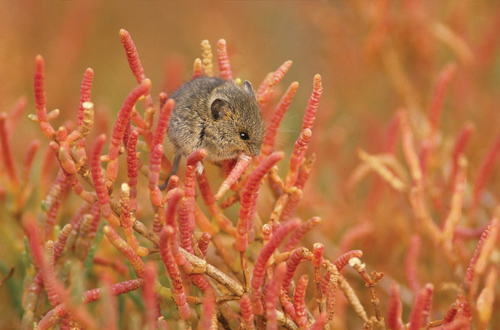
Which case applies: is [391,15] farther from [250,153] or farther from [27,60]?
[27,60]

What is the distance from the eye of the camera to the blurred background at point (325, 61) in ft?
6.95

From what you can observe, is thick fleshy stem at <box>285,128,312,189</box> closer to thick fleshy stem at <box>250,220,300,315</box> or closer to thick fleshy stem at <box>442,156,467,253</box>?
thick fleshy stem at <box>250,220,300,315</box>

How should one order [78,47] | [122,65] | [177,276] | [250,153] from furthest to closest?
[122,65], [78,47], [250,153], [177,276]

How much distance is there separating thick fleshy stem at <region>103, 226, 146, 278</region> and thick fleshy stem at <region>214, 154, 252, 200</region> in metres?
0.22

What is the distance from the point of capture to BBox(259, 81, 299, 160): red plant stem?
1.11m

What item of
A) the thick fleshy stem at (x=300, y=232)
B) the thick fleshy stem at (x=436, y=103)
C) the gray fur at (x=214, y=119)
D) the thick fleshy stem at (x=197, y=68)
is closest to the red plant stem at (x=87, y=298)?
the thick fleshy stem at (x=300, y=232)

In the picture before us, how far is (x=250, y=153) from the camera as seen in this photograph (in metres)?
1.30

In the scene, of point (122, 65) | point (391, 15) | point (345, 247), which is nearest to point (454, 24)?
point (391, 15)

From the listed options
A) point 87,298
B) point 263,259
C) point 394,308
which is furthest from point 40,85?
point 394,308

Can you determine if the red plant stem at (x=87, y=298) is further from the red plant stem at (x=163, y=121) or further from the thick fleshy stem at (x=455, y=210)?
the thick fleshy stem at (x=455, y=210)

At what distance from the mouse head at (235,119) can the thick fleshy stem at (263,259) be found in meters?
0.47

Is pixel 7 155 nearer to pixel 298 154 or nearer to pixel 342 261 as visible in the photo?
pixel 298 154

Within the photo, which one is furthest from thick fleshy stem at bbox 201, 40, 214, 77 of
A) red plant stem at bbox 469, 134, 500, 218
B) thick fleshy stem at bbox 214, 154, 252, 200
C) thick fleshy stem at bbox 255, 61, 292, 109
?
red plant stem at bbox 469, 134, 500, 218

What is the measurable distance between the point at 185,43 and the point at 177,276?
2.78m
